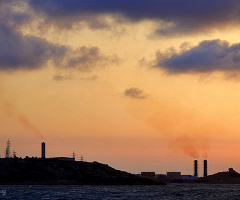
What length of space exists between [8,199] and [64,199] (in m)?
16.2

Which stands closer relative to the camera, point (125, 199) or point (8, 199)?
point (8, 199)

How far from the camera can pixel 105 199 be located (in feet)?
534

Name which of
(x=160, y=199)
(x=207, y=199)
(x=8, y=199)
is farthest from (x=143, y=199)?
(x=8, y=199)

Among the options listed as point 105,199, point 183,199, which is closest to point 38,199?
point 105,199

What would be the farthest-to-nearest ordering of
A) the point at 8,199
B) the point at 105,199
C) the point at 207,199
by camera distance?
the point at 207,199 → the point at 105,199 → the point at 8,199

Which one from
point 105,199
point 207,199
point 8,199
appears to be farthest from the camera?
point 207,199

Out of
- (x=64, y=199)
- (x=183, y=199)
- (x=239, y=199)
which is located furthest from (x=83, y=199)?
(x=239, y=199)

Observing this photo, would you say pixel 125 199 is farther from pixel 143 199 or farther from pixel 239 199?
pixel 239 199

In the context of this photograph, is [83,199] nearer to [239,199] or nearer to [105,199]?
[105,199]

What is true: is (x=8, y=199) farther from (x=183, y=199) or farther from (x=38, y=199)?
(x=183, y=199)

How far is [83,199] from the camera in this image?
159375mm

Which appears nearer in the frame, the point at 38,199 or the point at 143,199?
the point at 38,199

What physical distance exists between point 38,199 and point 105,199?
68.9ft

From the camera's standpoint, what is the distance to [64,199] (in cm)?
15612
